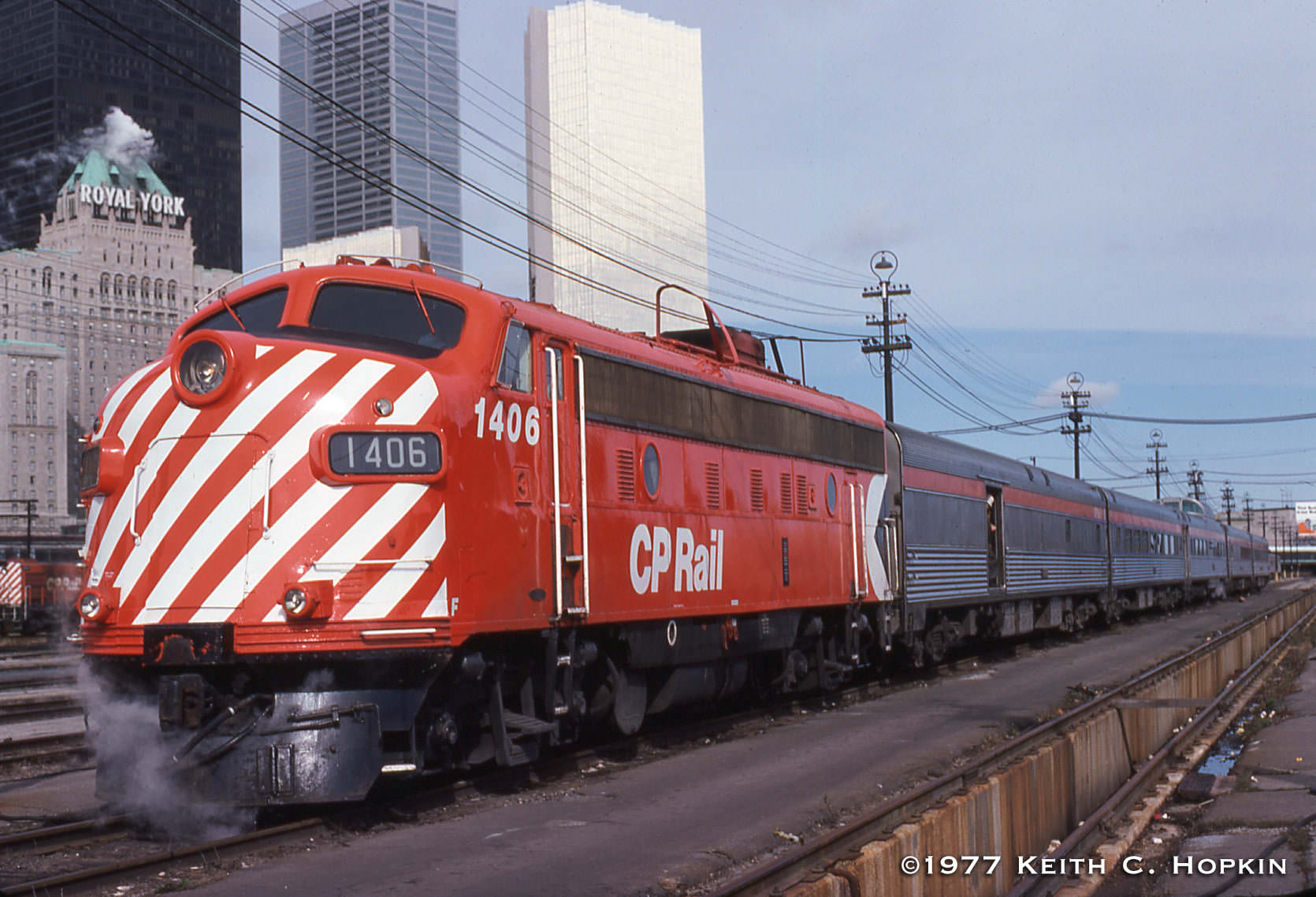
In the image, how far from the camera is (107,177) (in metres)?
166

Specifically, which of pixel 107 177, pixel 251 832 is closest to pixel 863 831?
pixel 251 832

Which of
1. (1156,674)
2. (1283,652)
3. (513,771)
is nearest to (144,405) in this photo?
(513,771)

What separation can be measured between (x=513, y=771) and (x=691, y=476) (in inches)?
130

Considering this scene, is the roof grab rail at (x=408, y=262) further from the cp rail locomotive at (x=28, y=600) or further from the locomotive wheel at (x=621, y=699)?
the cp rail locomotive at (x=28, y=600)

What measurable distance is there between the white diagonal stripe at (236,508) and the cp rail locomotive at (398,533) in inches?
0.5

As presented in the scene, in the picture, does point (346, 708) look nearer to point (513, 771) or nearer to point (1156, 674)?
point (513, 771)

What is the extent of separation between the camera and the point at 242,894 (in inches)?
296

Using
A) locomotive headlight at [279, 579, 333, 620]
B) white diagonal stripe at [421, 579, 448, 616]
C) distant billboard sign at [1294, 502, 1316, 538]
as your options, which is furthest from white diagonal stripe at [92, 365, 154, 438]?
distant billboard sign at [1294, 502, 1316, 538]

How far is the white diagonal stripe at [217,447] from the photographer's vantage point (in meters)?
8.88

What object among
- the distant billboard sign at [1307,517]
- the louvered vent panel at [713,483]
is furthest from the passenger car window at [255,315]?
the distant billboard sign at [1307,517]

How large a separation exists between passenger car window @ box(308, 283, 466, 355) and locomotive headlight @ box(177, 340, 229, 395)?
2.94 feet

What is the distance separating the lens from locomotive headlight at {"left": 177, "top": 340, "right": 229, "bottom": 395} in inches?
354

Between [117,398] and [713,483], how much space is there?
19.1ft

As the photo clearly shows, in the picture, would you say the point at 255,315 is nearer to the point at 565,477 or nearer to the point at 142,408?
the point at 142,408
